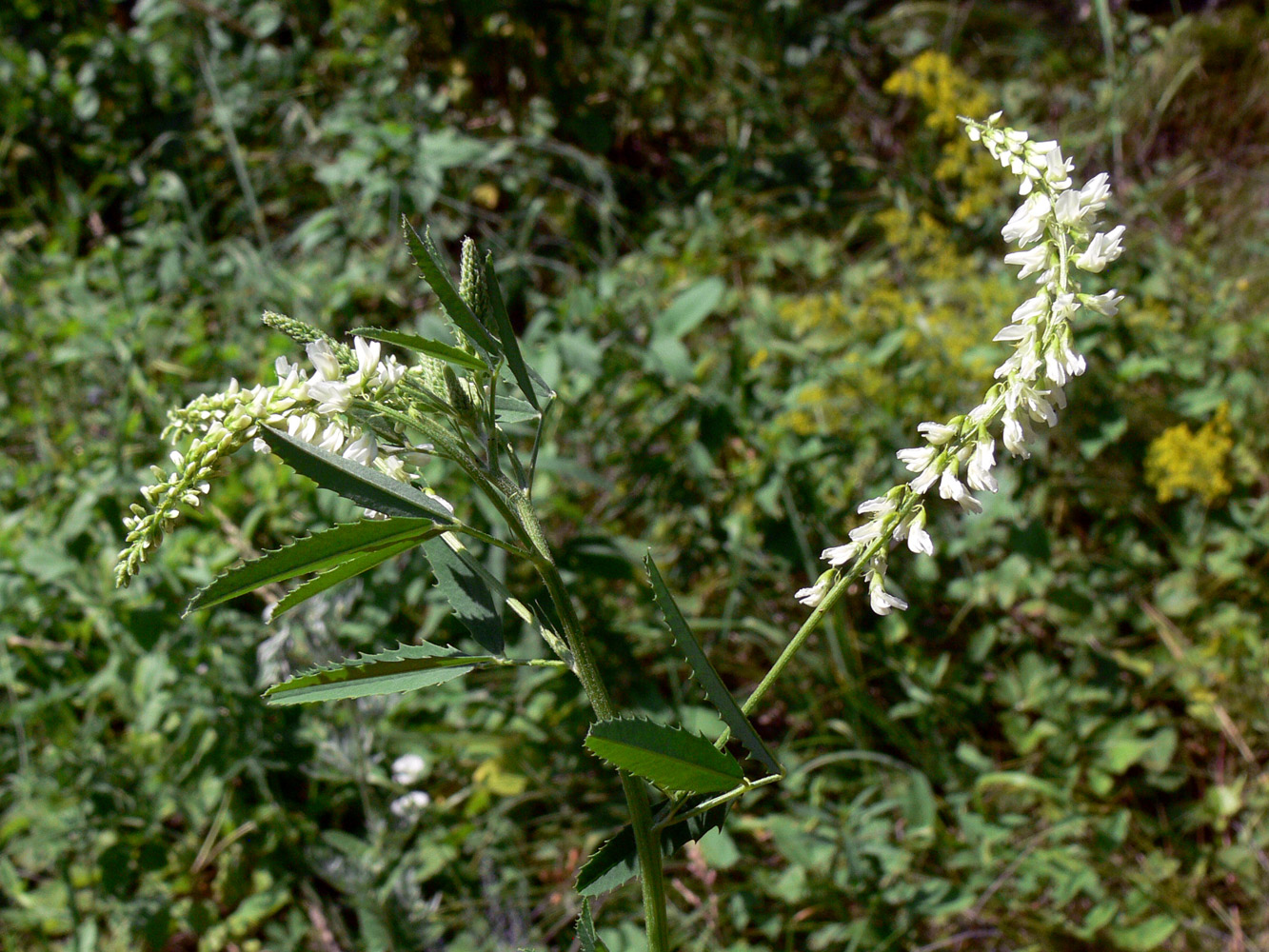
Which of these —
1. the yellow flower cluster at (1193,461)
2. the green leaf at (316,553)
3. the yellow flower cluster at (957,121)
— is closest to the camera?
the green leaf at (316,553)

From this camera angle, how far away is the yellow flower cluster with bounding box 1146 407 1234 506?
2.12 metres

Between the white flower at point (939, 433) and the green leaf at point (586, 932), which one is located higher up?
the white flower at point (939, 433)

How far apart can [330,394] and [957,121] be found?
264cm

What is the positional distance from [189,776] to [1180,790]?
6.42ft

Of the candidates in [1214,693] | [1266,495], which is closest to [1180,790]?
[1214,693]

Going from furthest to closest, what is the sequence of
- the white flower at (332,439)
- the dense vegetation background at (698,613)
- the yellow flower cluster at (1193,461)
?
the yellow flower cluster at (1193,461) → the dense vegetation background at (698,613) → the white flower at (332,439)

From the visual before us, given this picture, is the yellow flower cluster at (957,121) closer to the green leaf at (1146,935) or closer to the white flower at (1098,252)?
the green leaf at (1146,935)

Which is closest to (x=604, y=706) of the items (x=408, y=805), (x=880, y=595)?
(x=880, y=595)

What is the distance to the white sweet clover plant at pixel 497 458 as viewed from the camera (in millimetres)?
596

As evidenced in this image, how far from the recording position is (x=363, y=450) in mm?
638

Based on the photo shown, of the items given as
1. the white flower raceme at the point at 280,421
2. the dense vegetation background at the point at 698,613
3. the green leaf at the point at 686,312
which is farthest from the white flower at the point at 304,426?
the green leaf at the point at 686,312

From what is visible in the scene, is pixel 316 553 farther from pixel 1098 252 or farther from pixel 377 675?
pixel 1098 252

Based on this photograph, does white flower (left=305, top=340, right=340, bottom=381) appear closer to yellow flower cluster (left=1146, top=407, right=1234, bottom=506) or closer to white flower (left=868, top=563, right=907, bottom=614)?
white flower (left=868, top=563, right=907, bottom=614)

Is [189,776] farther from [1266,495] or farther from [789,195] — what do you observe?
[789,195]
